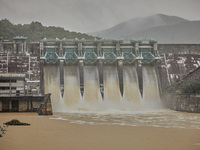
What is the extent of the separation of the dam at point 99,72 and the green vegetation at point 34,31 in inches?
2244

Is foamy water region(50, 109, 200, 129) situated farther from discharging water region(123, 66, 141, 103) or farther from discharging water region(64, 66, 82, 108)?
discharging water region(123, 66, 141, 103)

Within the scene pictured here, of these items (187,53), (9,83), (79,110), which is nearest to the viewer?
(9,83)

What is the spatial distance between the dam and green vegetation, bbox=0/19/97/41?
187ft

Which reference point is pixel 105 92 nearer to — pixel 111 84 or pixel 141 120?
pixel 111 84

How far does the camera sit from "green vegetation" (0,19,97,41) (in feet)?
368

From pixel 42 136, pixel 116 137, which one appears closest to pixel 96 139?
pixel 116 137

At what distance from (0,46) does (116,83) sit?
19.1 metres

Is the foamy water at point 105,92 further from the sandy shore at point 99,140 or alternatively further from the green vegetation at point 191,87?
the sandy shore at point 99,140

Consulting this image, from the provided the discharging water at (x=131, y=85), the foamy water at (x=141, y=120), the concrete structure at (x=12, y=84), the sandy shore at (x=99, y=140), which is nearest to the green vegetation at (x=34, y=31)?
the discharging water at (x=131, y=85)

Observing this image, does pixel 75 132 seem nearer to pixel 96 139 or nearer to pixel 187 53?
pixel 96 139

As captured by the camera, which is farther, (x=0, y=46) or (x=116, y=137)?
(x=0, y=46)

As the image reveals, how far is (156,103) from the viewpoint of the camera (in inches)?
2077

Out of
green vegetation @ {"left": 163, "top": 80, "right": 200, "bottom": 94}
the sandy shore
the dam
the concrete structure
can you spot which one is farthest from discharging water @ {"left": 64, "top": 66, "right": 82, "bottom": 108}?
the sandy shore

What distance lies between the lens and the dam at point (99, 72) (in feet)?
167
